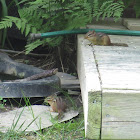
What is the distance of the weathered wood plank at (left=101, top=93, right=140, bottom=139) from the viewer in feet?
7.17

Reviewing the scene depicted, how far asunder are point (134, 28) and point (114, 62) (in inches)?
73.8

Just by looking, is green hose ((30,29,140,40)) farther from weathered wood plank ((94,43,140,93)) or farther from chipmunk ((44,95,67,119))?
chipmunk ((44,95,67,119))

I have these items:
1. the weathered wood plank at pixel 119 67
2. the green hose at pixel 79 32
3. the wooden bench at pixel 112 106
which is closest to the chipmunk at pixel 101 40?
the weathered wood plank at pixel 119 67

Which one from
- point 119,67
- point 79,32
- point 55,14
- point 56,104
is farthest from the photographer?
point 55,14

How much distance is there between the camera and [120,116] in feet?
7.35

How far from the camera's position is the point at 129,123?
2256 mm

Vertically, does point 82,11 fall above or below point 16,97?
above

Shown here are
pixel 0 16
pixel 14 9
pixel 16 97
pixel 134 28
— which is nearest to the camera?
pixel 16 97

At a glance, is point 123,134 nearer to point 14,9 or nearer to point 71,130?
point 71,130

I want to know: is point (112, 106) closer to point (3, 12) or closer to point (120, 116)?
point (120, 116)

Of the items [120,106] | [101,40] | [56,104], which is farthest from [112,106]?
[101,40]

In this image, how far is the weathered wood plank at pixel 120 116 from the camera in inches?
86.0

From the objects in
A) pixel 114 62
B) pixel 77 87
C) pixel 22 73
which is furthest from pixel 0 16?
pixel 114 62

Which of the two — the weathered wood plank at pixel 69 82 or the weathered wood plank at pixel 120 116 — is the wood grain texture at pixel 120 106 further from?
the weathered wood plank at pixel 69 82
